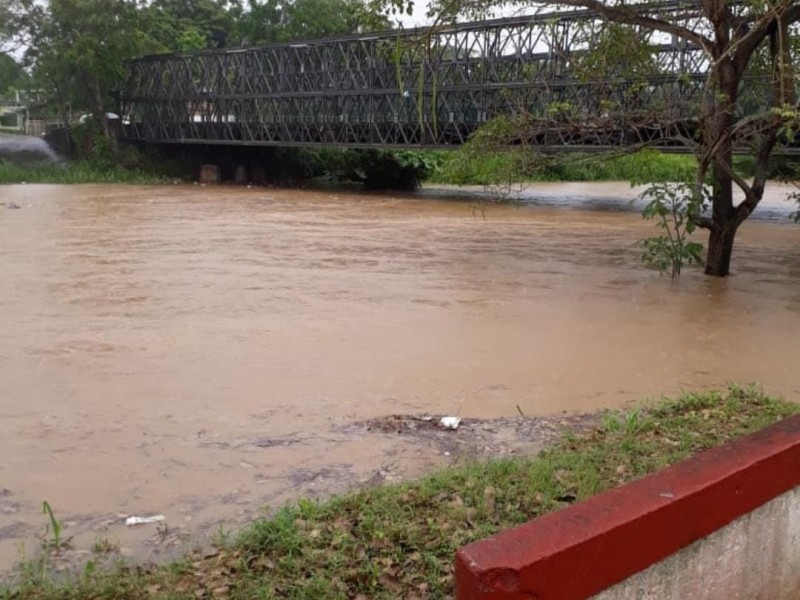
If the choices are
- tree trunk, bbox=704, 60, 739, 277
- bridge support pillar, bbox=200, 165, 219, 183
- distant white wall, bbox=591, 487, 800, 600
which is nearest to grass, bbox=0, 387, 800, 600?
distant white wall, bbox=591, 487, 800, 600

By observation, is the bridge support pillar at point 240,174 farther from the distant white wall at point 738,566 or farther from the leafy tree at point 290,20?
the distant white wall at point 738,566

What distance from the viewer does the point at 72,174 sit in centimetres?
3425

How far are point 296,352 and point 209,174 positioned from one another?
31.0m

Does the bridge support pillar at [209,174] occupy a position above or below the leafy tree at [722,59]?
below

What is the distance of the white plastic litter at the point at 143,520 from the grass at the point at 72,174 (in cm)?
3156

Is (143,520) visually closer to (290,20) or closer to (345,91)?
(345,91)

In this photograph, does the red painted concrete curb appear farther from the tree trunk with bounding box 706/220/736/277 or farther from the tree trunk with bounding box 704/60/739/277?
the tree trunk with bounding box 706/220/736/277

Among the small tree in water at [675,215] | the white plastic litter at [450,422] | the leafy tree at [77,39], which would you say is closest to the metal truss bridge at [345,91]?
the leafy tree at [77,39]

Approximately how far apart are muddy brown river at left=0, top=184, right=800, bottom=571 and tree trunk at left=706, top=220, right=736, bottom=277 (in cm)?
25

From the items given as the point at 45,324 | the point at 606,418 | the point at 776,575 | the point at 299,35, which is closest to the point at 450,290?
the point at 45,324

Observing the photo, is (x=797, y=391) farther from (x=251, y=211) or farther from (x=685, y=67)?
(x=251, y=211)

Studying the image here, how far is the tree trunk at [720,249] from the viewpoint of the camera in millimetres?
11656

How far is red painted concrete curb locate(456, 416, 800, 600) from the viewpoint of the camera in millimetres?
1980

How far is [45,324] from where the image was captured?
8.77m
